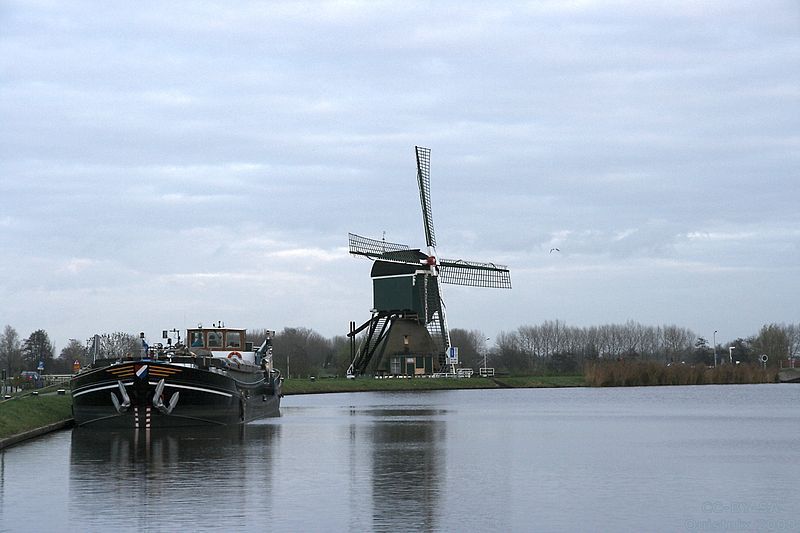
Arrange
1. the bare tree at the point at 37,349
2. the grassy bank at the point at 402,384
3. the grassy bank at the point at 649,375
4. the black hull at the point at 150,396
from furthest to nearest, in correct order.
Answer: the bare tree at the point at 37,349 → the grassy bank at the point at 649,375 → the grassy bank at the point at 402,384 → the black hull at the point at 150,396

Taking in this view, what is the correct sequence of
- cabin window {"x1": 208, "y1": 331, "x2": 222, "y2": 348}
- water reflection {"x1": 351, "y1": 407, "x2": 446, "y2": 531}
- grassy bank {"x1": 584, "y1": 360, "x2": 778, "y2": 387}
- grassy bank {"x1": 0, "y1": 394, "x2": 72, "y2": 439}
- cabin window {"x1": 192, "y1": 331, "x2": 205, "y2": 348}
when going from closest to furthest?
water reflection {"x1": 351, "y1": 407, "x2": 446, "y2": 531}
grassy bank {"x1": 0, "y1": 394, "x2": 72, "y2": 439}
cabin window {"x1": 192, "y1": 331, "x2": 205, "y2": 348}
cabin window {"x1": 208, "y1": 331, "x2": 222, "y2": 348}
grassy bank {"x1": 584, "y1": 360, "x2": 778, "y2": 387}

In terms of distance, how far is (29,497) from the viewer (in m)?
22.8

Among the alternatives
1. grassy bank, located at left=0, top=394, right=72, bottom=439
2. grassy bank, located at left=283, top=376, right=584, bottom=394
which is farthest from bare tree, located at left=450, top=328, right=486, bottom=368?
grassy bank, located at left=0, top=394, right=72, bottom=439

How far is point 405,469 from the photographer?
28.5 metres

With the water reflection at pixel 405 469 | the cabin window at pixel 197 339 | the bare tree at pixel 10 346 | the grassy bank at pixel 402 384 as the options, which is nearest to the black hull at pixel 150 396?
the water reflection at pixel 405 469

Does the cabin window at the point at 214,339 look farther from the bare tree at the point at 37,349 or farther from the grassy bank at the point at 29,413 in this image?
the bare tree at the point at 37,349

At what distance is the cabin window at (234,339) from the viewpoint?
201 ft

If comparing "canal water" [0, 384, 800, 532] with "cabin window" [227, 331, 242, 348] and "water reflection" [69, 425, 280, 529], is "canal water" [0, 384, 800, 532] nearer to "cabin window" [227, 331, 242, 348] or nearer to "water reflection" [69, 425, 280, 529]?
"water reflection" [69, 425, 280, 529]

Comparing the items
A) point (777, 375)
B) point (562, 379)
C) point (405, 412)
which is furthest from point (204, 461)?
point (777, 375)

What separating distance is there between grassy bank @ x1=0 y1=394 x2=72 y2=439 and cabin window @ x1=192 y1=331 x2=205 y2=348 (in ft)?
23.2

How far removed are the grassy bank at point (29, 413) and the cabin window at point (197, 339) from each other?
7.07m

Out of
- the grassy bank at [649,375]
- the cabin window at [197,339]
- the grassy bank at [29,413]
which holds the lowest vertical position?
the grassy bank at [29,413]

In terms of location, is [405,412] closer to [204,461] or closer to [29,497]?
[204,461]

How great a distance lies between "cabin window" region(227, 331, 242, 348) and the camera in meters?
61.2
